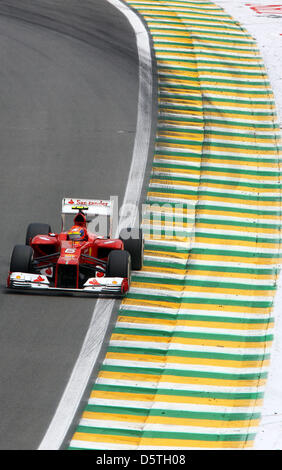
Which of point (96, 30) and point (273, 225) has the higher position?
point (96, 30)

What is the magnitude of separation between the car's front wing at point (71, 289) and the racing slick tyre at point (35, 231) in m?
1.35

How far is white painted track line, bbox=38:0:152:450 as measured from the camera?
13.4 metres

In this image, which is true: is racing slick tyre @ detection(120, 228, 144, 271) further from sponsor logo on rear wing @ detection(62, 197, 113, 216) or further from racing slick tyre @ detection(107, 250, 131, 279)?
racing slick tyre @ detection(107, 250, 131, 279)

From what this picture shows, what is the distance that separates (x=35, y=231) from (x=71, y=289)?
1763 mm

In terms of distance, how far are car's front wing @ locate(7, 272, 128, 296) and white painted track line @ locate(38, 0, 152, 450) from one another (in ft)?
1.06

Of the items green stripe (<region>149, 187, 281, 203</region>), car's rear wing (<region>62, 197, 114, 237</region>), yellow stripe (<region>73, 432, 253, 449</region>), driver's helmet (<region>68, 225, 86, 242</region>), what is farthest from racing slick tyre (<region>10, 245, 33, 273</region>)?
green stripe (<region>149, 187, 281, 203</region>)

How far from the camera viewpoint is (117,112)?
26.7 metres

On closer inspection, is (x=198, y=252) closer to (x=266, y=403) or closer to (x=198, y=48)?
(x=266, y=403)

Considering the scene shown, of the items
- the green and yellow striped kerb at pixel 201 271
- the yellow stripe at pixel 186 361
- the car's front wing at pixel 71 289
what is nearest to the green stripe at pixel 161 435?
the green and yellow striped kerb at pixel 201 271

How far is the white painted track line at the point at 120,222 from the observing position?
1341 cm

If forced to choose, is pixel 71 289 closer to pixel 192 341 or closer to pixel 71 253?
pixel 71 253

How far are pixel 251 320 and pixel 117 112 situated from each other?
1146 centimetres

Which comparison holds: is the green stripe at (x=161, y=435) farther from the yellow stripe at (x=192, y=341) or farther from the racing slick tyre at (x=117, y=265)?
the racing slick tyre at (x=117, y=265)
